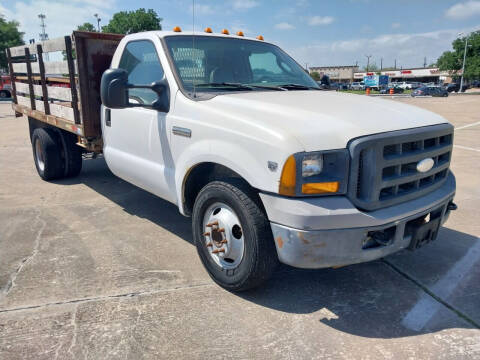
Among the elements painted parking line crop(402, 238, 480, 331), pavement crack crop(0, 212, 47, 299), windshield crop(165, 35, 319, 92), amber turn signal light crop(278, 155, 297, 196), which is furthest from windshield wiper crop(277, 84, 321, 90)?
pavement crack crop(0, 212, 47, 299)

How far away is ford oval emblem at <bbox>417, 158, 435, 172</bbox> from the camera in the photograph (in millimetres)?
2885

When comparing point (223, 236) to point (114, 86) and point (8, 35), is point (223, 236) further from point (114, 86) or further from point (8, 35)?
point (8, 35)

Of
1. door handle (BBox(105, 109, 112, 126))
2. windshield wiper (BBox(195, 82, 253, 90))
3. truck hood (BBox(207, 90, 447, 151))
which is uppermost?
windshield wiper (BBox(195, 82, 253, 90))

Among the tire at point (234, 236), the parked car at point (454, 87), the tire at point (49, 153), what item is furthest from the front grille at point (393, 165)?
the parked car at point (454, 87)

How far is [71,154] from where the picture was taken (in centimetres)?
628

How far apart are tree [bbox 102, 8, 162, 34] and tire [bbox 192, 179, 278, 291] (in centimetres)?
5259

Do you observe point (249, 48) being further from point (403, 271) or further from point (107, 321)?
→ point (107, 321)

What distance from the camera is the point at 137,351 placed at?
251 cm

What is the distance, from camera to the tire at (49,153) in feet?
20.2

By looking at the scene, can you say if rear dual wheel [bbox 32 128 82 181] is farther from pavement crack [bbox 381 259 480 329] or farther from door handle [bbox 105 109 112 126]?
pavement crack [bbox 381 259 480 329]

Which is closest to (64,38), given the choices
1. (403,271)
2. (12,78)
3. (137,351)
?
(12,78)

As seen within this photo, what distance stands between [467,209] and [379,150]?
11.0 feet

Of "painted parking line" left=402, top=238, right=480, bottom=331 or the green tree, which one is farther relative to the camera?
the green tree

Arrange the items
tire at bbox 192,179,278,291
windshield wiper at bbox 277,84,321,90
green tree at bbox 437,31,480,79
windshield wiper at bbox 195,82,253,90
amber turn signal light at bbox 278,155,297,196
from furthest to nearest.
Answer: green tree at bbox 437,31,480,79 → windshield wiper at bbox 277,84,321,90 → windshield wiper at bbox 195,82,253,90 → tire at bbox 192,179,278,291 → amber turn signal light at bbox 278,155,297,196
